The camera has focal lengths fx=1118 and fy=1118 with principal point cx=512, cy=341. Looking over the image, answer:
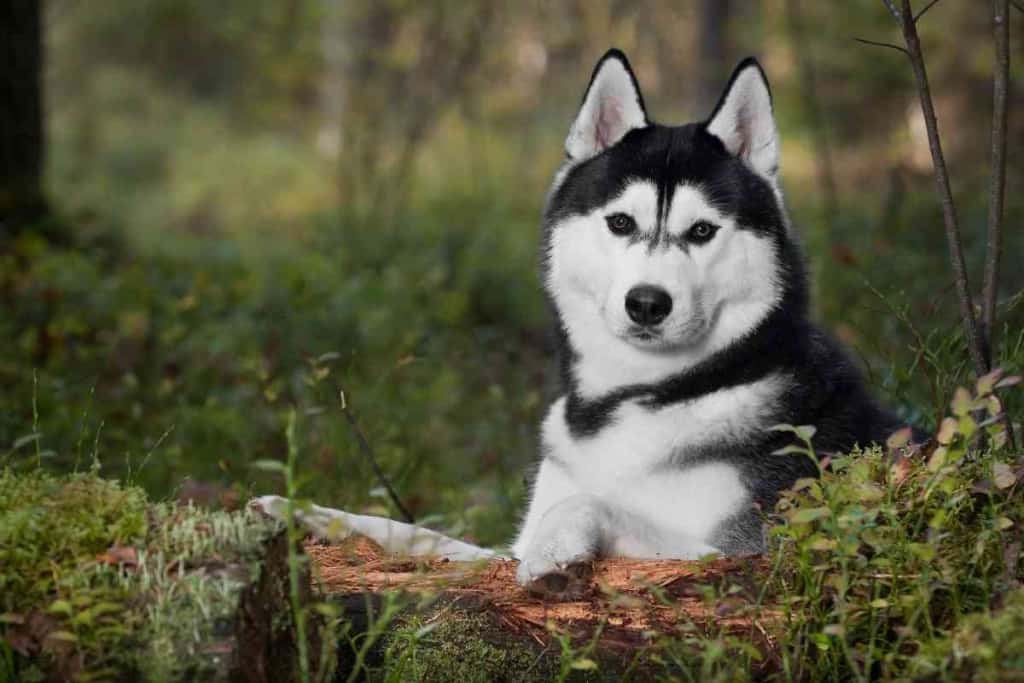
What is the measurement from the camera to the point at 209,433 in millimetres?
4930

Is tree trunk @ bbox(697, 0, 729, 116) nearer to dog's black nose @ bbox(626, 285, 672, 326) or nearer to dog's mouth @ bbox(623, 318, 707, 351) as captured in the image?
dog's mouth @ bbox(623, 318, 707, 351)

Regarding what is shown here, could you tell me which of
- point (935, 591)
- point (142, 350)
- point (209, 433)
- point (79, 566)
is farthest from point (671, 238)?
point (142, 350)

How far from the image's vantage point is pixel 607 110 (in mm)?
3346

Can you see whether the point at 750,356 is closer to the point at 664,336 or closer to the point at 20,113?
the point at 664,336

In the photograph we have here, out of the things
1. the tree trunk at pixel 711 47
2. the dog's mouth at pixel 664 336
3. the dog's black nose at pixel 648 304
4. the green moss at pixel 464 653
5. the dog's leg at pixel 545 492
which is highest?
the tree trunk at pixel 711 47

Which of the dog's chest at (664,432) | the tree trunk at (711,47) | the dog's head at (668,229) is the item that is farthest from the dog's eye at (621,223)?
the tree trunk at (711,47)

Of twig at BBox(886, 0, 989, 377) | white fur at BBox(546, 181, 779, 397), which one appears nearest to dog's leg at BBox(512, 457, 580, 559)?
white fur at BBox(546, 181, 779, 397)

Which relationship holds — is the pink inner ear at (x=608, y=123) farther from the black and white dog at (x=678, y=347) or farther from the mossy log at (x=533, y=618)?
the mossy log at (x=533, y=618)

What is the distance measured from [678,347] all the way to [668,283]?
23cm

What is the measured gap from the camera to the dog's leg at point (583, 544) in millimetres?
2479

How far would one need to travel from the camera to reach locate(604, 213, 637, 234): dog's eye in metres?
3.08

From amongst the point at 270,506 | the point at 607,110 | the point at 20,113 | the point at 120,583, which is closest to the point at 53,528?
the point at 120,583

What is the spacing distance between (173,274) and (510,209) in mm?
4173

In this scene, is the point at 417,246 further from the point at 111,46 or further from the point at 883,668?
the point at 111,46
